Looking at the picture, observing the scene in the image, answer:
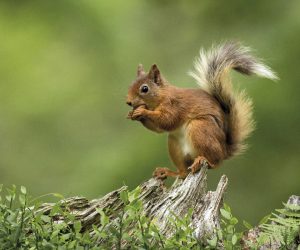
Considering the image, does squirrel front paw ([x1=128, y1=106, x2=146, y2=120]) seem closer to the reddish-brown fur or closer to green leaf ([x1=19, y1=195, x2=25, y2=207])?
the reddish-brown fur

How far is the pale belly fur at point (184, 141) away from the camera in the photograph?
3.71 metres

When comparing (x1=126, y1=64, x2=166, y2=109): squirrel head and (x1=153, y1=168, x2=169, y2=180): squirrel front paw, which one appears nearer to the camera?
(x1=153, y1=168, x2=169, y2=180): squirrel front paw

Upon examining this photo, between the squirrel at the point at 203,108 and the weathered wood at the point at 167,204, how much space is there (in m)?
0.54

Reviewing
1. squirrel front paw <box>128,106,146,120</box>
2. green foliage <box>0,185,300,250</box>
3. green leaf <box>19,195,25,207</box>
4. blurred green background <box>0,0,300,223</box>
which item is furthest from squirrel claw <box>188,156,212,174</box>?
blurred green background <box>0,0,300,223</box>

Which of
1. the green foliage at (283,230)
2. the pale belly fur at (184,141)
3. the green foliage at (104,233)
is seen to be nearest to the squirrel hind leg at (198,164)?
the pale belly fur at (184,141)

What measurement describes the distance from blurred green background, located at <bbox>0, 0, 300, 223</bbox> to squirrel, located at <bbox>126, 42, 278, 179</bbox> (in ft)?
4.18

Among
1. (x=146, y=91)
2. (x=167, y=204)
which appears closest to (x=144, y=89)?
(x=146, y=91)

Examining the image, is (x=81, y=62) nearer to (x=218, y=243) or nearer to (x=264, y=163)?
(x=264, y=163)

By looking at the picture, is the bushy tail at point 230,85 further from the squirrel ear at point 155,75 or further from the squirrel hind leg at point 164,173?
the squirrel hind leg at point 164,173

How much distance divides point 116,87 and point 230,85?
1.86 meters

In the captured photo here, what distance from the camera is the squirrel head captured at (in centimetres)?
384

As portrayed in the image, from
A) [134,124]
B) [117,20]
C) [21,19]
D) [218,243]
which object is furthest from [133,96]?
[21,19]

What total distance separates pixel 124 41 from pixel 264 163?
1130 mm

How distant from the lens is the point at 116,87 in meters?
5.67
